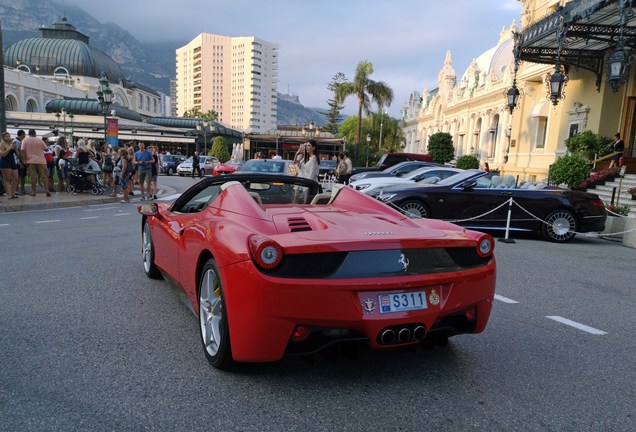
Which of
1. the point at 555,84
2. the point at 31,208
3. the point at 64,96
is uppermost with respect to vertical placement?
the point at 64,96

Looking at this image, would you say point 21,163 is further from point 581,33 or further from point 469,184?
point 581,33

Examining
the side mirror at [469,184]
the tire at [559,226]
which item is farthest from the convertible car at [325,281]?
the tire at [559,226]

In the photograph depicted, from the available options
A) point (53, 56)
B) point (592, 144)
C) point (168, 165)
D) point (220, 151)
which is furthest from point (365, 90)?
point (53, 56)

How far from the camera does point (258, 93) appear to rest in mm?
185375

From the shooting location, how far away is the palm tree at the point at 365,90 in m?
47.9

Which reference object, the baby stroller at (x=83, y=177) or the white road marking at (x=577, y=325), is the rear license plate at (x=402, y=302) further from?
the baby stroller at (x=83, y=177)

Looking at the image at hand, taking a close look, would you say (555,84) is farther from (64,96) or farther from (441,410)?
(64,96)

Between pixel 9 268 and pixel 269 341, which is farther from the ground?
pixel 269 341

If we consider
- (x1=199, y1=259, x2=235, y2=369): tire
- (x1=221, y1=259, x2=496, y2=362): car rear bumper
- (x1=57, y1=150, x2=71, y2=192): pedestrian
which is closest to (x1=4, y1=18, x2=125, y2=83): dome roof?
(x1=57, y1=150, x2=71, y2=192): pedestrian

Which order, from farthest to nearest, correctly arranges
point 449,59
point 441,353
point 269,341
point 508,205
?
point 449,59
point 508,205
point 441,353
point 269,341

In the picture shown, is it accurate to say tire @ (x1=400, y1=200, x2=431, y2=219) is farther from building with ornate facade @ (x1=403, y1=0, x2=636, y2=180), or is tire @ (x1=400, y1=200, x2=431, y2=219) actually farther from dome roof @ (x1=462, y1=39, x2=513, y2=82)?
dome roof @ (x1=462, y1=39, x2=513, y2=82)

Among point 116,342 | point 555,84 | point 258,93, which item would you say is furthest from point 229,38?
point 116,342

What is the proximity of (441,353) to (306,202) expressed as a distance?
6.58ft

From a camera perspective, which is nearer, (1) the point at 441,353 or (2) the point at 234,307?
(2) the point at 234,307
